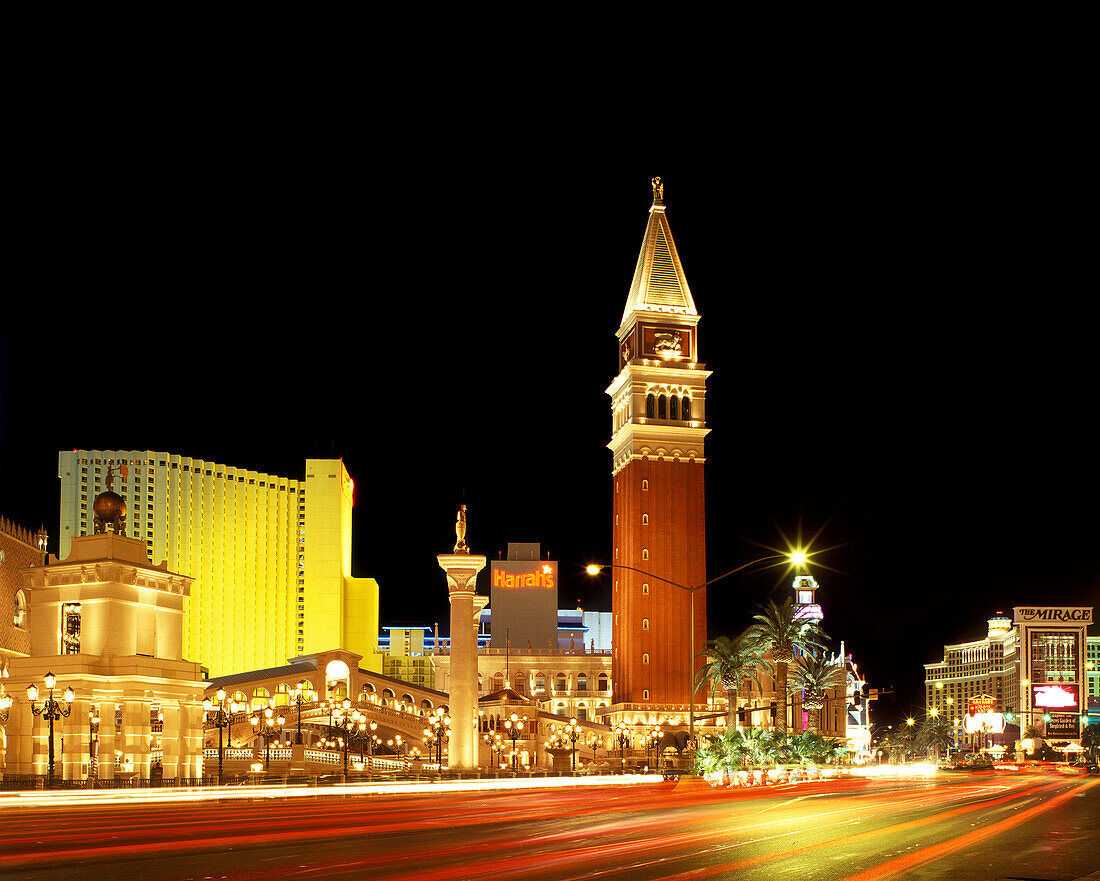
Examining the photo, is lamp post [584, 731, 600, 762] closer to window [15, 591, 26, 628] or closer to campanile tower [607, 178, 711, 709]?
campanile tower [607, 178, 711, 709]

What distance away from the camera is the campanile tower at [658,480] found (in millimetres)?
107750

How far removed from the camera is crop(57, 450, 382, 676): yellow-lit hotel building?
157000mm

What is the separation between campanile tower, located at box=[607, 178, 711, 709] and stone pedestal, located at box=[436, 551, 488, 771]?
43982mm

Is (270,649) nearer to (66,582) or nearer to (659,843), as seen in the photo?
(66,582)

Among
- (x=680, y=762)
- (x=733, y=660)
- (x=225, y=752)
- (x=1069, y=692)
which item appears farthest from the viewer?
(x=1069, y=692)

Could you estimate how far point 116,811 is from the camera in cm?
3278

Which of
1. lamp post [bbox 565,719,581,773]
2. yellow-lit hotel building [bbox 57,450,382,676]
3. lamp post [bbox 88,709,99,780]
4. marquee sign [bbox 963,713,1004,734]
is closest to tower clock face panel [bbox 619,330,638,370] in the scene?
lamp post [bbox 565,719,581,773]

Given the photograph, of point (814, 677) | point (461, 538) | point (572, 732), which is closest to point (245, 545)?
point (572, 732)

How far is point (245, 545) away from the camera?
166625mm

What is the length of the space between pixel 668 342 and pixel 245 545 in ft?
243

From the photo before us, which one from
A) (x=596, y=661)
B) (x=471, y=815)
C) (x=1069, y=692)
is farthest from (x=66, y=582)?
(x=1069, y=692)

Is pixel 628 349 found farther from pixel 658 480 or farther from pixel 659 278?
pixel 658 480

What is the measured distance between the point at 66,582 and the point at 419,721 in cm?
4594

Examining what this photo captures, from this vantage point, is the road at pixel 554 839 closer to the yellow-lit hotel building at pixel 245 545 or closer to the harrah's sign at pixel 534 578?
the harrah's sign at pixel 534 578
